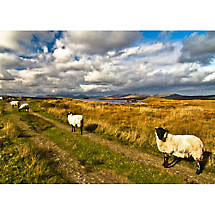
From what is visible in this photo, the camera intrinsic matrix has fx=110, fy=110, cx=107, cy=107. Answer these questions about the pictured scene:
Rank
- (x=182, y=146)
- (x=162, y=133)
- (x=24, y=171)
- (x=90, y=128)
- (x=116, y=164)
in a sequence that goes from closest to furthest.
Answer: (x=24, y=171), (x=182, y=146), (x=162, y=133), (x=116, y=164), (x=90, y=128)

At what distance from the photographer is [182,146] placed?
5.36 meters

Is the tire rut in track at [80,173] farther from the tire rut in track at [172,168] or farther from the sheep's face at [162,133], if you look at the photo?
the sheep's face at [162,133]

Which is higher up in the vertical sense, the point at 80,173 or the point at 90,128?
the point at 90,128

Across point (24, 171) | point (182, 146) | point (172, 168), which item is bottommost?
point (172, 168)

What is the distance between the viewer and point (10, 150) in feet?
21.1

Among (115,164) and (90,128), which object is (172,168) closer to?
(115,164)

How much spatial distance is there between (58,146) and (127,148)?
17.1 ft

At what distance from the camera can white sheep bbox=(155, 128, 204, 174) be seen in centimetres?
517

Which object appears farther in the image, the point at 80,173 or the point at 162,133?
the point at 162,133

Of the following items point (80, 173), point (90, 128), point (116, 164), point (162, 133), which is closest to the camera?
point (80, 173)

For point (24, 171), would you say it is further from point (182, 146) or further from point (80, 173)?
point (182, 146)

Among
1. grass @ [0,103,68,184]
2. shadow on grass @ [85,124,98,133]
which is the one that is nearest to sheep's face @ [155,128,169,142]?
grass @ [0,103,68,184]

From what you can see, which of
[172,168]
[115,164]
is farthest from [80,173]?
[172,168]

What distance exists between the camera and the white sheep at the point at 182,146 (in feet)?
17.0
